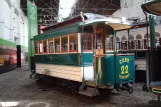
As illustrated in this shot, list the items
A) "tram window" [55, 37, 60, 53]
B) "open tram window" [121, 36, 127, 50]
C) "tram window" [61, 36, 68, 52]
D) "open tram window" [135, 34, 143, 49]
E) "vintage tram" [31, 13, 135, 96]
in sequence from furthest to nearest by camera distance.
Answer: "open tram window" [121, 36, 127, 50], "open tram window" [135, 34, 143, 49], "tram window" [55, 37, 60, 53], "tram window" [61, 36, 68, 52], "vintage tram" [31, 13, 135, 96]

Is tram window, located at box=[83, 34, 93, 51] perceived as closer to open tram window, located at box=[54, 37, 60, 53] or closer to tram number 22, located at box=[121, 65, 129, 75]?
tram number 22, located at box=[121, 65, 129, 75]

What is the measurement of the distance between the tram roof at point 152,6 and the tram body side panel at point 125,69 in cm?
201

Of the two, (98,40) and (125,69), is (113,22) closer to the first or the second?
(98,40)

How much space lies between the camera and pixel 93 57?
24.4 feet

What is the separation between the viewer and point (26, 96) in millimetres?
8727

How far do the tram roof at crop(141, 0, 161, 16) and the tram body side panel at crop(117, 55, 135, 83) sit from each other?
6.60ft

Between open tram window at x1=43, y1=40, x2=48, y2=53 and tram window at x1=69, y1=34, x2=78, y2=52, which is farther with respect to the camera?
open tram window at x1=43, y1=40, x2=48, y2=53

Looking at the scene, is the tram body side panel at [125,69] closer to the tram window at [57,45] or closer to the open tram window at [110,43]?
the open tram window at [110,43]

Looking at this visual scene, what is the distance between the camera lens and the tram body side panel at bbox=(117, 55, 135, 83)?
7348mm

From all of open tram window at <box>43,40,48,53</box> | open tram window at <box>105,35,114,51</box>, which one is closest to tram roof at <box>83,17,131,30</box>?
open tram window at <box>105,35,114,51</box>

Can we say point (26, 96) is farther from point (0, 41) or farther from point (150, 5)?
point (0, 41)

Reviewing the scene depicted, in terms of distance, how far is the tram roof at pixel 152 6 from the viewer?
526cm

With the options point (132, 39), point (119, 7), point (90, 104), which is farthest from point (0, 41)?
point (119, 7)

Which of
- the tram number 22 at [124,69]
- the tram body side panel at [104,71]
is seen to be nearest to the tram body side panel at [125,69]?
the tram number 22 at [124,69]
